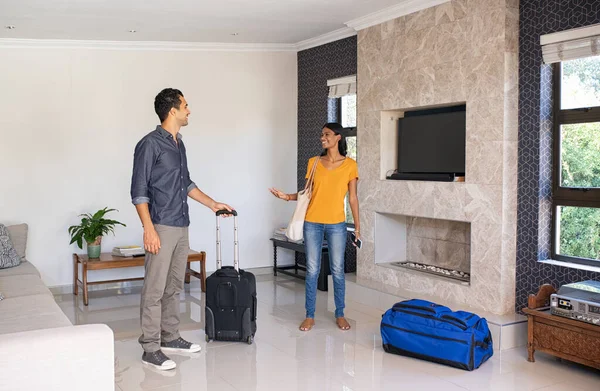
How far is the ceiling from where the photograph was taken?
495 cm

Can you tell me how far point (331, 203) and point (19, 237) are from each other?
287 centimetres

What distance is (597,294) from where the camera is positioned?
3701 millimetres

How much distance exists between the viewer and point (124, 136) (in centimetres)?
642

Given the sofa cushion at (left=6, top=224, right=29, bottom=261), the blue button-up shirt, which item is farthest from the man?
the sofa cushion at (left=6, top=224, right=29, bottom=261)

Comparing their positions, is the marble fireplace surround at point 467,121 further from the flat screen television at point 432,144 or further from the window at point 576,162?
the window at point 576,162

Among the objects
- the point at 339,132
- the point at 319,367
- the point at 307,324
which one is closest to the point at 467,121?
the point at 339,132

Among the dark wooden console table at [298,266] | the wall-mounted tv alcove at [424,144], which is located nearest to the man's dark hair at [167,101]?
the wall-mounted tv alcove at [424,144]

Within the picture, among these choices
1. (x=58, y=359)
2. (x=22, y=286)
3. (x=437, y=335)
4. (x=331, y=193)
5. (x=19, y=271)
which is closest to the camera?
(x=58, y=359)

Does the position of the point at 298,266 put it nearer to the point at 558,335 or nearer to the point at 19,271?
the point at 19,271

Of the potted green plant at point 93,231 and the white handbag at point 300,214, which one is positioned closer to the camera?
the white handbag at point 300,214

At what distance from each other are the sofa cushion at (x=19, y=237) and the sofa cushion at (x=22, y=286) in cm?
78

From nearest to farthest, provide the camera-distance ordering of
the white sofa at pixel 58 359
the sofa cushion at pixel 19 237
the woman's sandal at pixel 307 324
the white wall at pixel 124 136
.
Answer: the white sofa at pixel 58 359 < the woman's sandal at pixel 307 324 < the sofa cushion at pixel 19 237 < the white wall at pixel 124 136

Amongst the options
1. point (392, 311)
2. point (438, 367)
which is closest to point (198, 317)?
point (392, 311)

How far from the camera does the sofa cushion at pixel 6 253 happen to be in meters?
5.16
